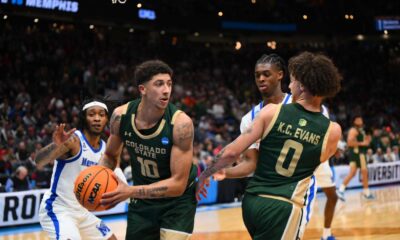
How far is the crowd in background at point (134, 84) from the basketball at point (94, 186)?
4.33m

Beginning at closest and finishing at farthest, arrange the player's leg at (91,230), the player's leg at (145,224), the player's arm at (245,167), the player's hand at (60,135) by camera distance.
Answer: the player's leg at (145,224) < the player's arm at (245,167) < the player's hand at (60,135) < the player's leg at (91,230)

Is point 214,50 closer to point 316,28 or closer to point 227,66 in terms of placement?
point 227,66

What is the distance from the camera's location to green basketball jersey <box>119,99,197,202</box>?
4.09 m

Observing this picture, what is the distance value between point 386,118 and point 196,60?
7.40 meters

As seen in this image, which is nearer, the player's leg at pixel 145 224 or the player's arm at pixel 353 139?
the player's leg at pixel 145 224

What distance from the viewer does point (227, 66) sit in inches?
973

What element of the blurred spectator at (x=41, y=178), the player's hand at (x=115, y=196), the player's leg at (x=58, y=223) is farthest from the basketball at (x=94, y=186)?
the blurred spectator at (x=41, y=178)

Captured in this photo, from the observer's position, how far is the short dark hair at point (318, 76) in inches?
146

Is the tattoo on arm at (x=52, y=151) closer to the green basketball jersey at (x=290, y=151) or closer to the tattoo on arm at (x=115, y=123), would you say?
the tattoo on arm at (x=115, y=123)

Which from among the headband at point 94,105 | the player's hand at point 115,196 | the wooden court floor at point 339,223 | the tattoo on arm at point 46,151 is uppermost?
the headband at point 94,105

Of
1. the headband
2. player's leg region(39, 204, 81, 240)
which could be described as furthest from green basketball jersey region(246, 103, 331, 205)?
the headband

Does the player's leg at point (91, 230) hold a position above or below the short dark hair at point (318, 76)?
below

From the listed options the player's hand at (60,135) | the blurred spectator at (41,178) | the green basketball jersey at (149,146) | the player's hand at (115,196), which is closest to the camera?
the player's hand at (115,196)

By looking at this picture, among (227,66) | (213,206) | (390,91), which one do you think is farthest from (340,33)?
(213,206)
